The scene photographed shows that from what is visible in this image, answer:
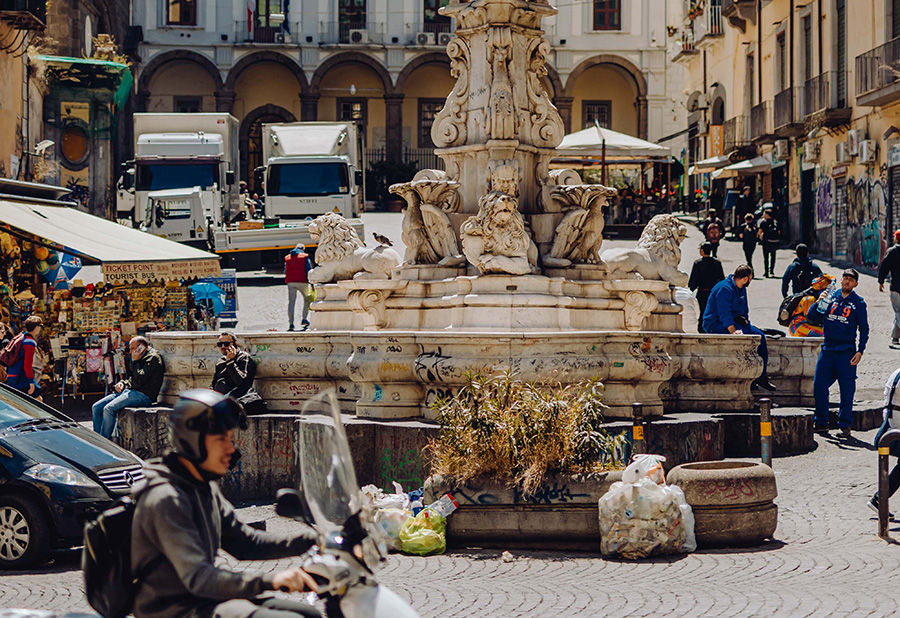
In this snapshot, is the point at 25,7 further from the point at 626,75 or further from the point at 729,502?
the point at 626,75

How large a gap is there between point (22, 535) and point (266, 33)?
4552 cm

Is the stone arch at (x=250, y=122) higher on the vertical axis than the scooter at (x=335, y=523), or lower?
higher

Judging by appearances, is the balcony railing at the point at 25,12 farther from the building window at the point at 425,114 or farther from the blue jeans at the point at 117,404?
the building window at the point at 425,114

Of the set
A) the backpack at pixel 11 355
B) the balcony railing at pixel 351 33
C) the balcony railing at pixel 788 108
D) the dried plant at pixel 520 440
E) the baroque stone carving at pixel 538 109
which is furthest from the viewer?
the balcony railing at pixel 351 33

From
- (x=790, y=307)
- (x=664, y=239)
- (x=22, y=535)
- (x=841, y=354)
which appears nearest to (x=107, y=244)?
(x=664, y=239)

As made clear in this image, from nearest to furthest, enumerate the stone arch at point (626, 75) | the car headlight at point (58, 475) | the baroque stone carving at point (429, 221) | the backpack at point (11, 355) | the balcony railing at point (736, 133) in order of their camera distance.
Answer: the car headlight at point (58, 475), the baroque stone carving at point (429, 221), the backpack at point (11, 355), the balcony railing at point (736, 133), the stone arch at point (626, 75)

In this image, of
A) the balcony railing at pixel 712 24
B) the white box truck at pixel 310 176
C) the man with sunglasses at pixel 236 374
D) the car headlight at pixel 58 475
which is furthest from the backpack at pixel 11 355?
the balcony railing at pixel 712 24

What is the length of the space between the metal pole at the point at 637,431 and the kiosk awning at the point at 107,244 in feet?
28.9

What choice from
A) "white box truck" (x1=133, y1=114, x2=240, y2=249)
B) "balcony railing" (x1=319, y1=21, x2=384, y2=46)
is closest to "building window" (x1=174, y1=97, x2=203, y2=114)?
"balcony railing" (x1=319, y1=21, x2=384, y2=46)

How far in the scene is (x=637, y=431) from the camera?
942 cm

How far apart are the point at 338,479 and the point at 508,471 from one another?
452cm

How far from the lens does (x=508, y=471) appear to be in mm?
8438

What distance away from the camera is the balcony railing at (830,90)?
32500 mm

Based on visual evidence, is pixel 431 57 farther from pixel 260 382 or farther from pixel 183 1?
pixel 260 382
